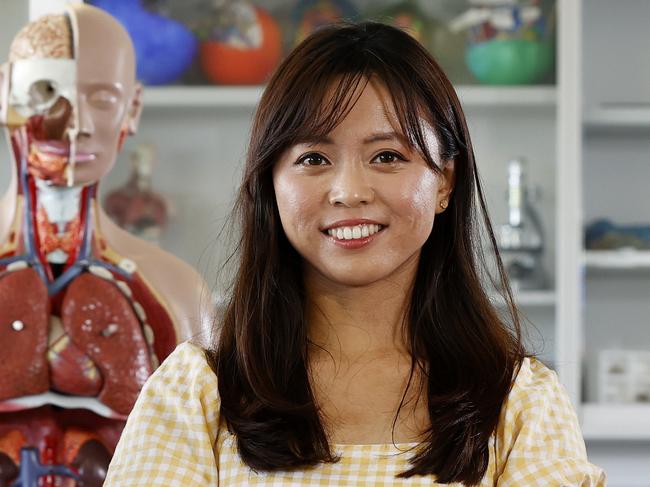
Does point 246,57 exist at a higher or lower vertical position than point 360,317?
higher

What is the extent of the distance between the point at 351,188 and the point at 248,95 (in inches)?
56.4

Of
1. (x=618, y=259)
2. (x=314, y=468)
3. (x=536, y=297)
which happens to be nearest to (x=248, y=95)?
(x=536, y=297)

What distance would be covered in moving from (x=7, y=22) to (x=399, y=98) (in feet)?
4.08

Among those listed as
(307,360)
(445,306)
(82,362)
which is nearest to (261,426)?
(307,360)

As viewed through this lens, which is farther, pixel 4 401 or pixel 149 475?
pixel 4 401

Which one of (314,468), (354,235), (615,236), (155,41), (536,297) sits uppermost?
(155,41)

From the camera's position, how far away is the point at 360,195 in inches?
30.4

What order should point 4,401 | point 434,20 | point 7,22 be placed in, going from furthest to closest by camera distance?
point 434,20 < point 7,22 < point 4,401

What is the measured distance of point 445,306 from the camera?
863 millimetres

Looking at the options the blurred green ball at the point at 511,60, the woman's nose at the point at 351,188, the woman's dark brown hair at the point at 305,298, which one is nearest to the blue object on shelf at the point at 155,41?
the blurred green ball at the point at 511,60

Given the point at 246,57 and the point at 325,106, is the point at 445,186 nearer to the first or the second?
the point at 325,106

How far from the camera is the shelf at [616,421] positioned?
2129 mm

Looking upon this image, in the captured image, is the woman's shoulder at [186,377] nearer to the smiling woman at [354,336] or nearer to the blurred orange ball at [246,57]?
the smiling woman at [354,336]

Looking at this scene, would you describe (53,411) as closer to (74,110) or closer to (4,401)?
(4,401)
